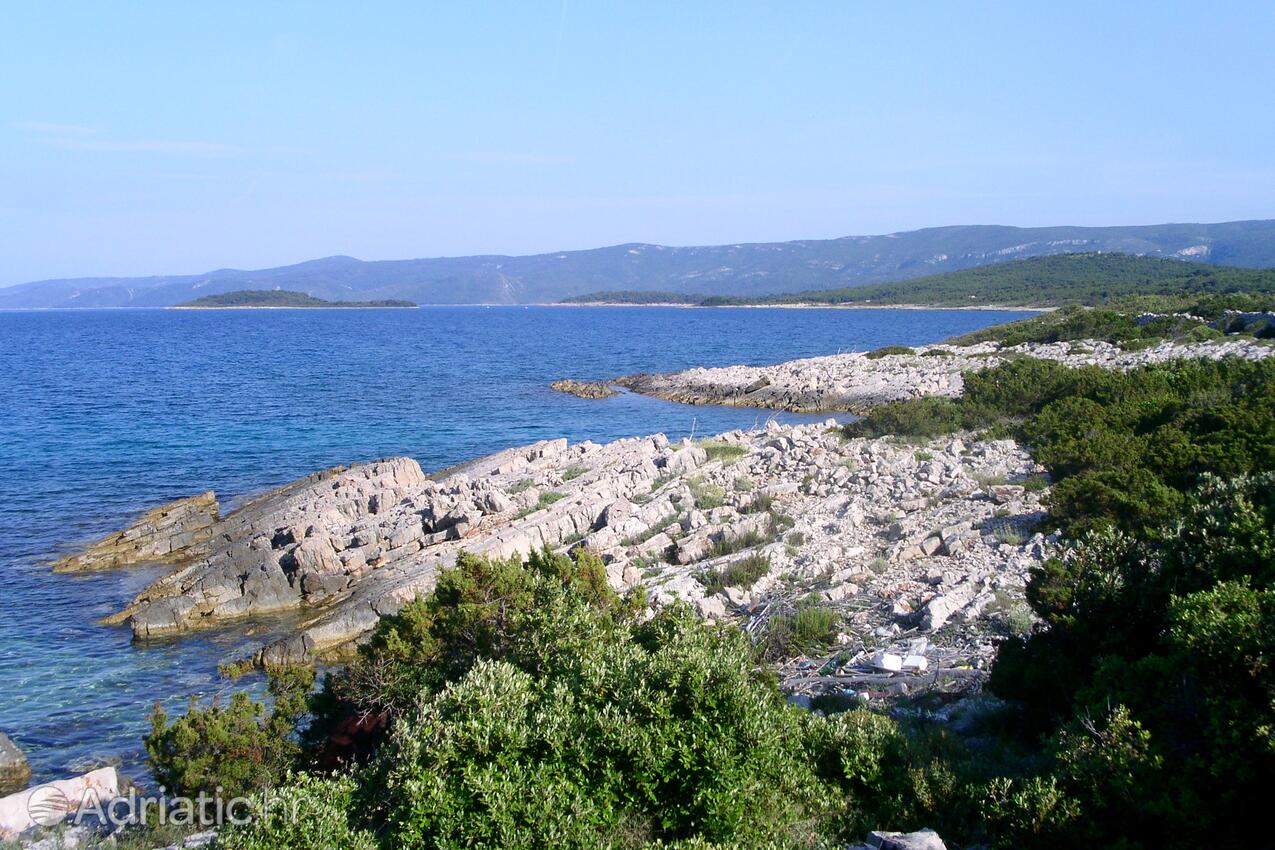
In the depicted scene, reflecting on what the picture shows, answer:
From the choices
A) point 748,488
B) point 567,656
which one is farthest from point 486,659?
point 748,488

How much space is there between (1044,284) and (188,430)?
13308 centimetres

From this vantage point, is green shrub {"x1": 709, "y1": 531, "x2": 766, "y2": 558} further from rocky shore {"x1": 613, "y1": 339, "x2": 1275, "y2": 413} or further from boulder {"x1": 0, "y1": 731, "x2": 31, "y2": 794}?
rocky shore {"x1": 613, "y1": 339, "x2": 1275, "y2": 413}

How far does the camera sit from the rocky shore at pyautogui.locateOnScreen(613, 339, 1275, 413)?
30625mm

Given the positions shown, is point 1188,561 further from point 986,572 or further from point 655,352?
point 655,352

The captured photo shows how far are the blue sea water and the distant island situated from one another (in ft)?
78.1

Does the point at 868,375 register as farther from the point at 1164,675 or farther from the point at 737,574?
the point at 1164,675

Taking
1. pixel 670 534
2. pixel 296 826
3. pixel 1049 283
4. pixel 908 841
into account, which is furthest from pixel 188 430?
pixel 1049 283

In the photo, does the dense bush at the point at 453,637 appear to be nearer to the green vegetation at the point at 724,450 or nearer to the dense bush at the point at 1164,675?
the dense bush at the point at 1164,675

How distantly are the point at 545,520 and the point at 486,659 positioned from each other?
1056 cm

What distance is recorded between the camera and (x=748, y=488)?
19.7m

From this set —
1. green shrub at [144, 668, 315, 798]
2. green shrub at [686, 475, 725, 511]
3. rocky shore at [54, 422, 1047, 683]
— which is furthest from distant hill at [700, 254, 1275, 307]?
green shrub at [144, 668, 315, 798]

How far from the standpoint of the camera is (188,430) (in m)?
35.9

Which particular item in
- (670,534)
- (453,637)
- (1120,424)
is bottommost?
(670,534)

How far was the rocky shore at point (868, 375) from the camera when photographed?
30.6 m
